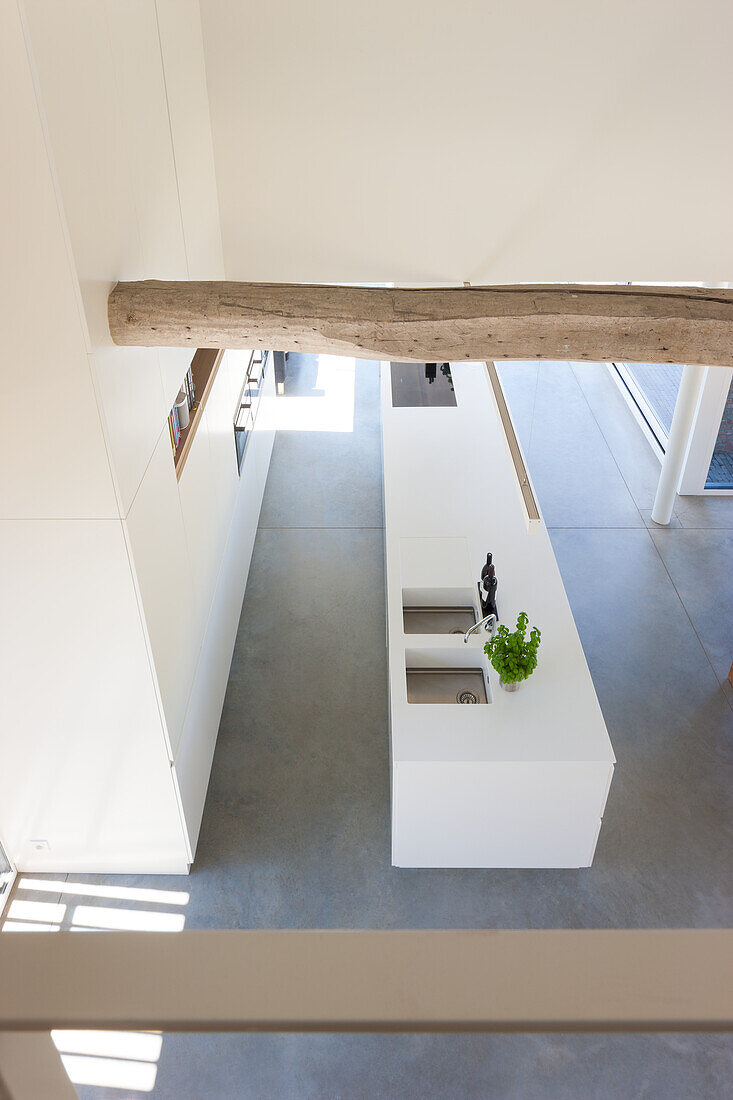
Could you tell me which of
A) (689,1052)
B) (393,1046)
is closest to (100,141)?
(393,1046)

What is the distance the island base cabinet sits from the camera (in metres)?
3.81

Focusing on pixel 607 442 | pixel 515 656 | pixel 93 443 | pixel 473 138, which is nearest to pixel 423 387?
pixel 473 138

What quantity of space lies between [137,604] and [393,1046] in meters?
2.15

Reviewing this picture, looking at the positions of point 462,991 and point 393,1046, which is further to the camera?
point 393,1046

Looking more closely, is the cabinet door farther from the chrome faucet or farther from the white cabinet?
the chrome faucet

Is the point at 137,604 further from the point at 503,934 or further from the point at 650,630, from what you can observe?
the point at 650,630

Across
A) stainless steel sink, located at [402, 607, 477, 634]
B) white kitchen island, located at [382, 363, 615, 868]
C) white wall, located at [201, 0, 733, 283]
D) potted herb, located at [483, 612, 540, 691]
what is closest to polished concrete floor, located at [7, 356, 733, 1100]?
white kitchen island, located at [382, 363, 615, 868]

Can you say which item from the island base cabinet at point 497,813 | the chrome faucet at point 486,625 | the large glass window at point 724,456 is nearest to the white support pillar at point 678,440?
the large glass window at point 724,456

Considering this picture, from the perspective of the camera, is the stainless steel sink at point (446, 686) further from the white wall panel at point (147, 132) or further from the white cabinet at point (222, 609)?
the white wall panel at point (147, 132)

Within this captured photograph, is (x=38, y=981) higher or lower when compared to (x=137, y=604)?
higher

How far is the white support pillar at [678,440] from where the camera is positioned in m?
5.95

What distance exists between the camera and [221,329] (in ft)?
10.5

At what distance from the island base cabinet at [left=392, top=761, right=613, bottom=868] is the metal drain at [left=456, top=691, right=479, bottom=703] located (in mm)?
484

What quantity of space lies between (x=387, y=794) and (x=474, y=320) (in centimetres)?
261
